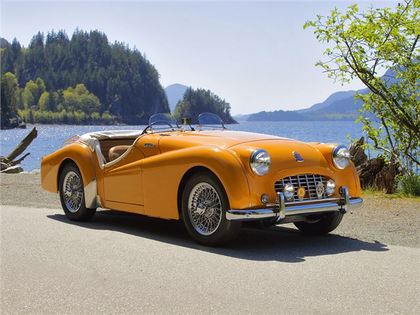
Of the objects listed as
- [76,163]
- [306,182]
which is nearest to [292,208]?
[306,182]

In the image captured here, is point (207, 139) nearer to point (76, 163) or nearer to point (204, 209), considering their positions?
point (204, 209)

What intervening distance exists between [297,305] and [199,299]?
27.6 inches

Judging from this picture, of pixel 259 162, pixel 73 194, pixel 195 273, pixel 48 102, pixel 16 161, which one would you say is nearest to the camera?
pixel 195 273

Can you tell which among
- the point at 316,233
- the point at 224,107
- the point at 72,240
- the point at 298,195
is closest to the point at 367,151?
the point at 316,233

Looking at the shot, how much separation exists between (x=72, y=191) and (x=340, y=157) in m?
3.60

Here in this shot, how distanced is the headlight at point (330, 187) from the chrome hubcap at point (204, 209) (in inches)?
46.9

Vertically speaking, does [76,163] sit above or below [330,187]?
above

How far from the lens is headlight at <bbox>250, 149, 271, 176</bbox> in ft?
20.4

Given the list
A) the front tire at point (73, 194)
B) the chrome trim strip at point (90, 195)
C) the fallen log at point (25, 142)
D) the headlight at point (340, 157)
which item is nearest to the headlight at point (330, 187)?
the headlight at point (340, 157)

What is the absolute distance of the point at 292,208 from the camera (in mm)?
6242

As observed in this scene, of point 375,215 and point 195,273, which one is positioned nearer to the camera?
point 195,273

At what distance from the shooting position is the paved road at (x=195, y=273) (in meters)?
4.42

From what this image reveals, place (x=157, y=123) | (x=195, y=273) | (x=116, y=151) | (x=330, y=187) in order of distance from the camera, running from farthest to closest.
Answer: (x=116, y=151) → (x=157, y=123) → (x=330, y=187) → (x=195, y=273)

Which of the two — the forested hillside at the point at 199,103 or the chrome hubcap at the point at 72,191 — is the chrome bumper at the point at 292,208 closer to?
the chrome hubcap at the point at 72,191
